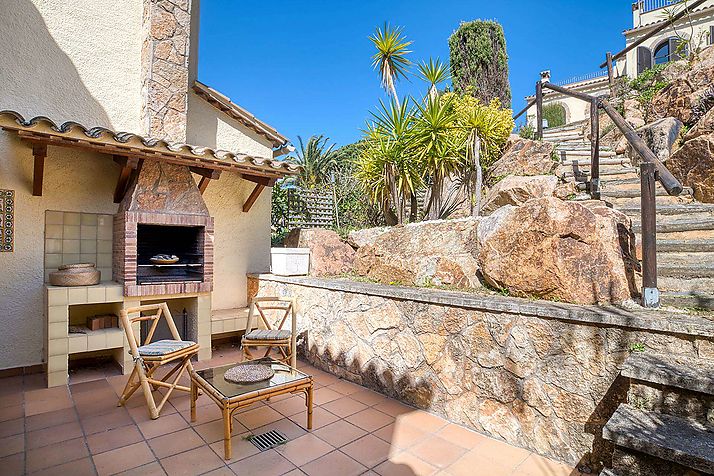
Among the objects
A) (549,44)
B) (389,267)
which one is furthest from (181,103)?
(549,44)

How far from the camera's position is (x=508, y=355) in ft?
9.84

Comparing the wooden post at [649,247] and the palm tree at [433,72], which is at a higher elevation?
the palm tree at [433,72]

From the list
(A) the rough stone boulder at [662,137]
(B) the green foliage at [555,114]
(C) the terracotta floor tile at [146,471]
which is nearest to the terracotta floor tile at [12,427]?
(C) the terracotta floor tile at [146,471]

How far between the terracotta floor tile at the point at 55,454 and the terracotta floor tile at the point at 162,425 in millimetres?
445

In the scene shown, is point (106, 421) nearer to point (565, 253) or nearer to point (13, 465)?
point (13, 465)

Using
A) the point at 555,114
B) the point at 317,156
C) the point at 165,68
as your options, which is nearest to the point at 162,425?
the point at 165,68

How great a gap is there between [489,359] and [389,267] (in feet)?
7.82

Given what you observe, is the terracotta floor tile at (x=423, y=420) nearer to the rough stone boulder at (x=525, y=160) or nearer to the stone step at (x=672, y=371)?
the stone step at (x=672, y=371)

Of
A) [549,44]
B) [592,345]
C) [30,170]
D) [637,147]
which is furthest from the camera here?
[549,44]

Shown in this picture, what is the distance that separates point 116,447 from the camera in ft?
9.80

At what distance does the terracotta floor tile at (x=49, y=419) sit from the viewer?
332cm

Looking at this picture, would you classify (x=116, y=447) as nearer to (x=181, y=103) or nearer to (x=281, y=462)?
(x=281, y=462)

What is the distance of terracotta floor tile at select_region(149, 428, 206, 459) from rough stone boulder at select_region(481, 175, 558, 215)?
508 cm

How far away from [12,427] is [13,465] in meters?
0.79
